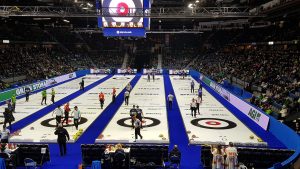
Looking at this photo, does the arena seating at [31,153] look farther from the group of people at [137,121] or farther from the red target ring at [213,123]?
the red target ring at [213,123]

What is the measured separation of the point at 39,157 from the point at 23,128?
7514mm

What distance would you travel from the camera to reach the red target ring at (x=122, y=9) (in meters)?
31.6

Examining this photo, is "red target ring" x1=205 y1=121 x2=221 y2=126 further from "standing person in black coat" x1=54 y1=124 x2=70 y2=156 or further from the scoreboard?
the scoreboard

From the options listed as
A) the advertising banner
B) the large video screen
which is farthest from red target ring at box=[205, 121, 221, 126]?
the advertising banner

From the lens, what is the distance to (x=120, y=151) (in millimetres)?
12445

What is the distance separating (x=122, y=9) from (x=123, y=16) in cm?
81

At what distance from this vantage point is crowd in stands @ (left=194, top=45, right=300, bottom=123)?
76.0 ft

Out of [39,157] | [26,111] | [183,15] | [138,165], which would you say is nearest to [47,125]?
[26,111]

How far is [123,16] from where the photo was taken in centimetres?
3153

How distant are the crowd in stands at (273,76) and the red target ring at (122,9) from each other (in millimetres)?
14128

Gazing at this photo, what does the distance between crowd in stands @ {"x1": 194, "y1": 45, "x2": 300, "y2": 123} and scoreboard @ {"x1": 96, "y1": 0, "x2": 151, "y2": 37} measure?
41.6 feet

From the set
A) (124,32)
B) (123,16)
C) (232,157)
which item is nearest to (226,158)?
(232,157)

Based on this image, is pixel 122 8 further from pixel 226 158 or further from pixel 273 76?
pixel 226 158

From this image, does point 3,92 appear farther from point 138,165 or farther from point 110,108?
point 138,165
